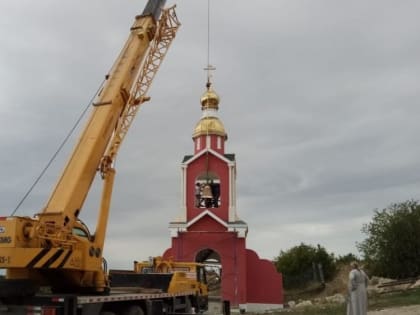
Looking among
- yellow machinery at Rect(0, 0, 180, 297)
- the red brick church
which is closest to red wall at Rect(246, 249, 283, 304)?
the red brick church

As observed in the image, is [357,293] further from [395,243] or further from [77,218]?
[395,243]

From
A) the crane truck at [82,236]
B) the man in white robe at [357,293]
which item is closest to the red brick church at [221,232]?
the crane truck at [82,236]

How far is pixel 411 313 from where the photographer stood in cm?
1881

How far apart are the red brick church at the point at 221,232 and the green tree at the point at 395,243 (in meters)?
12.3

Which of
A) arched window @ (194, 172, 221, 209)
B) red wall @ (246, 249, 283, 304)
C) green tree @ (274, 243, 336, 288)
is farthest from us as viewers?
green tree @ (274, 243, 336, 288)

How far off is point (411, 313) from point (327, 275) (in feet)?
139

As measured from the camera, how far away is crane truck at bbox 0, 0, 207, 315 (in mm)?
11867

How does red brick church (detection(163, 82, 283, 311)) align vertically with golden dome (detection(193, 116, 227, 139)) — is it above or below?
below

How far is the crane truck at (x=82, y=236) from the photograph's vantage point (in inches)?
467

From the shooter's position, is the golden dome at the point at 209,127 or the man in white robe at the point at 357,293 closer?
the man in white robe at the point at 357,293

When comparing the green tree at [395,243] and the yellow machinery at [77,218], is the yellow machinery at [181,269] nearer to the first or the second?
the yellow machinery at [77,218]

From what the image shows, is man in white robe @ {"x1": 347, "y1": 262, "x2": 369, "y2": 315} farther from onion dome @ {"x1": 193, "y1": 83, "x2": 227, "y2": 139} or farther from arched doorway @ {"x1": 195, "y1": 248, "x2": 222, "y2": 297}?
onion dome @ {"x1": 193, "y1": 83, "x2": 227, "y2": 139}

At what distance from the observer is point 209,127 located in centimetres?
3731

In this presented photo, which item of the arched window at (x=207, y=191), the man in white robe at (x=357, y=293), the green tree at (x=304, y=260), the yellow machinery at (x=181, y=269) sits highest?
the arched window at (x=207, y=191)
